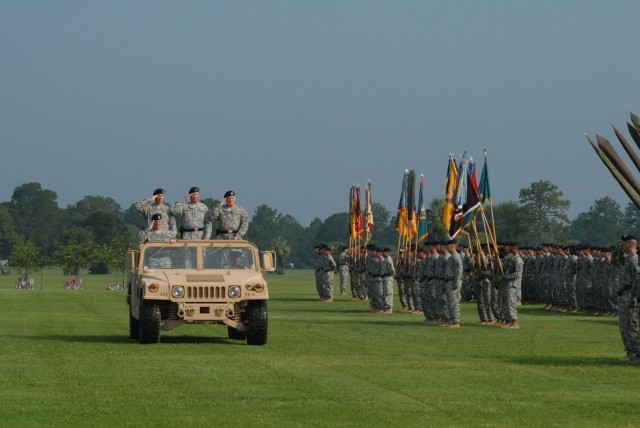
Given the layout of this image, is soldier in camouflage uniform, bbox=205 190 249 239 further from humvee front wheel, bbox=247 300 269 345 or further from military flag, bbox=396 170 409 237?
military flag, bbox=396 170 409 237

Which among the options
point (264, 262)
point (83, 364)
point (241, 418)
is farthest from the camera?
point (264, 262)

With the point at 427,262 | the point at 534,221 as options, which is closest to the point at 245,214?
the point at 427,262

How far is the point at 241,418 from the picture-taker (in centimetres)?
1352

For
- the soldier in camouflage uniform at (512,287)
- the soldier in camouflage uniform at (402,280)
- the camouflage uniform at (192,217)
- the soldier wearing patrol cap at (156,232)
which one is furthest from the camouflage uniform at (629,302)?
the soldier in camouflage uniform at (402,280)

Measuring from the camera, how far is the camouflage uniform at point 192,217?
2605 cm

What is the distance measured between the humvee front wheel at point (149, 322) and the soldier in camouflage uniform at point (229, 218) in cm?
316

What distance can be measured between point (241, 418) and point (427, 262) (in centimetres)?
1988

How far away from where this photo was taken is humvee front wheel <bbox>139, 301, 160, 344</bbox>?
904 inches

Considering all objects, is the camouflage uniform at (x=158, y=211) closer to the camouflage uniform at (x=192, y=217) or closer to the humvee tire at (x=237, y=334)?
the camouflage uniform at (x=192, y=217)

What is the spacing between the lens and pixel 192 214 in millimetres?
26062

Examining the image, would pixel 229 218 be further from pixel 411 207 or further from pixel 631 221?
pixel 631 221

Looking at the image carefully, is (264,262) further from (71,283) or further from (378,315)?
(71,283)

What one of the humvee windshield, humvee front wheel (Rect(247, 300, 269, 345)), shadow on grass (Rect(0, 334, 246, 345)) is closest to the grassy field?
shadow on grass (Rect(0, 334, 246, 345))

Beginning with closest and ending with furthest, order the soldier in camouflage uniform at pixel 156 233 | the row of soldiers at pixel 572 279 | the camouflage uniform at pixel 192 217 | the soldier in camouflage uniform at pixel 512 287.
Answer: the soldier in camouflage uniform at pixel 156 233
the camouflage uniform at pixel 192 217
the soldier in camouflage uniform at pixel 512 287
the row of soldiers at pixel 572 279
